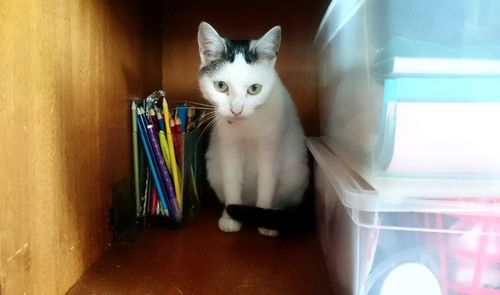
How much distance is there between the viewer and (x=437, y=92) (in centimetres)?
51

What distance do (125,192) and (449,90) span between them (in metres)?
0.72

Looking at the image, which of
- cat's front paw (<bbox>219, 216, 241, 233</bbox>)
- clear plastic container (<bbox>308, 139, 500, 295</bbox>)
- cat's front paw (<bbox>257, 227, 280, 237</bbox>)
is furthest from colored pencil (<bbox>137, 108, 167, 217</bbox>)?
clear plastic container (<bbox>308, 139, 500, 295</bbox>)

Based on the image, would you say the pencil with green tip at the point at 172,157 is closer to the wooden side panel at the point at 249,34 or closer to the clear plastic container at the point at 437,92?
the wooden side panel at the point at 249,34

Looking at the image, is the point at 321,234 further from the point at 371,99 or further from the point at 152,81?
the point at 152,81

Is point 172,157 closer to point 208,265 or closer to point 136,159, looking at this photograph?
point 136,159

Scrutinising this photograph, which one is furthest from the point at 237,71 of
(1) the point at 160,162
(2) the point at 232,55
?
(1) the point at 160,162

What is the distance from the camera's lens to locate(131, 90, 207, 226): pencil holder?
982 mm

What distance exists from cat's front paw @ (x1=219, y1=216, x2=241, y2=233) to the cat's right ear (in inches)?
15.4

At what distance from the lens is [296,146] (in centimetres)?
109

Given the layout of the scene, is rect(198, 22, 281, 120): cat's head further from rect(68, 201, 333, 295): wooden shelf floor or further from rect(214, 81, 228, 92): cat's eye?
rect(68, 201, 333, 295): wooden shelf floor

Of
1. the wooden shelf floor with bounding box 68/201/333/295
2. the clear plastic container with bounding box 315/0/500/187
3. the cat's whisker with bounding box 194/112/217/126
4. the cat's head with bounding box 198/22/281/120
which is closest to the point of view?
the clear plastic container with bounding box 315/0/500/187

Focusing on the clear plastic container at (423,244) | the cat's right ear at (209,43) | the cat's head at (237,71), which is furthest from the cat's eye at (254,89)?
the clear plastic container at (423,244)

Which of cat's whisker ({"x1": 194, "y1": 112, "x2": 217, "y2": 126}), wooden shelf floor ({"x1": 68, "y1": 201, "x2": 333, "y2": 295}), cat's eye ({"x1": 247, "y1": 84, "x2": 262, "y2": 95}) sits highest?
cat's eye ({"x1": 247, "y1": 84, "x2": 262, "y2": 95})

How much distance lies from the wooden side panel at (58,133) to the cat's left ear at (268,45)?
312 millimetres
